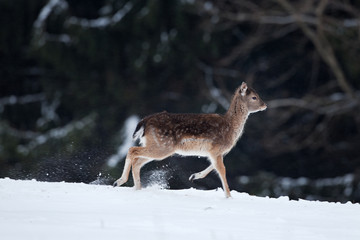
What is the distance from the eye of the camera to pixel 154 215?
7.29 meters

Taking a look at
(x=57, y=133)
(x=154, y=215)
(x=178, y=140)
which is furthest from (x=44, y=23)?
(x=154, y=215)

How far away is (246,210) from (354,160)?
467 inches

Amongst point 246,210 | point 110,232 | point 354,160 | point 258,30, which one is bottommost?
point 110,232

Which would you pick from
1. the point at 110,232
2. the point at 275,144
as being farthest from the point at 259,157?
the point at 110,232

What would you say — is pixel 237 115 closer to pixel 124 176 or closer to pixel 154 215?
pixel 124 176

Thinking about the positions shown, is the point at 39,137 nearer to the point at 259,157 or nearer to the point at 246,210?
the point at 259,157

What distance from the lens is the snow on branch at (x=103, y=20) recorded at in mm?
20375

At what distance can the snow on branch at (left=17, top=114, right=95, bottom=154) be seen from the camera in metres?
19.5

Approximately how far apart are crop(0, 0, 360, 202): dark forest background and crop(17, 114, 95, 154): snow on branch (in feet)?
0.13

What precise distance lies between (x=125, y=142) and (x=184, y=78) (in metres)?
2.99

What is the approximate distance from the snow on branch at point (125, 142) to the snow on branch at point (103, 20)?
8.19 ft

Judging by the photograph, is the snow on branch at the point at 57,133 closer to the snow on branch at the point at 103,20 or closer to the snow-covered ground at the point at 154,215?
the snow on branch at the point at 103,20

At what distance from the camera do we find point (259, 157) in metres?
20.6

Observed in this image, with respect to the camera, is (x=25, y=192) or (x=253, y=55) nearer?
(x=25, y=192)
